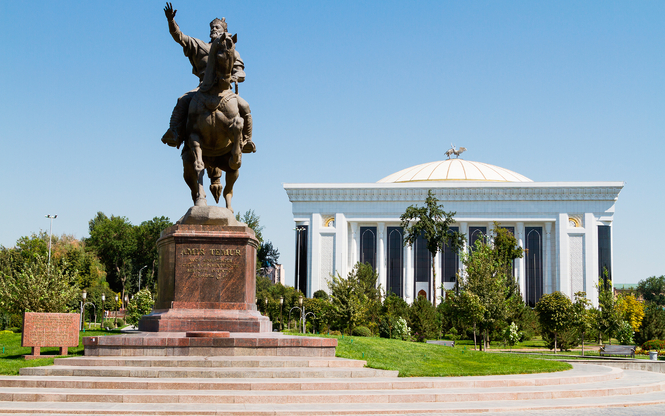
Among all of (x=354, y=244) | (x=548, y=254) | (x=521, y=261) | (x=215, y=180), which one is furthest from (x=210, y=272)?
(x=548, y=254)

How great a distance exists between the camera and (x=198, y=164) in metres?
13.1

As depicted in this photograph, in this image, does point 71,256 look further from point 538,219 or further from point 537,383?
point 537,383

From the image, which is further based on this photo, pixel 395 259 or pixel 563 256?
pixel 395 259

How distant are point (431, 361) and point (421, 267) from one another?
60.4 m

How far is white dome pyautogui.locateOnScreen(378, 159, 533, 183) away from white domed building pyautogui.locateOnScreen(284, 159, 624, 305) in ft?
6.86

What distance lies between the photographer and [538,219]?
71.9 m

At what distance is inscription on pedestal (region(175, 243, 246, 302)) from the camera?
39.2ft

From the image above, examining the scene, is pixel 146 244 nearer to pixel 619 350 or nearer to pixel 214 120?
pixel 619 350

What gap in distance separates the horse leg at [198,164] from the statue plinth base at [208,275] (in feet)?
2.50

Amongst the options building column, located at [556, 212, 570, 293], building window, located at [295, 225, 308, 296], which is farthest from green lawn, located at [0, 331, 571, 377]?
building column, located at [556, 212, 570, 293]

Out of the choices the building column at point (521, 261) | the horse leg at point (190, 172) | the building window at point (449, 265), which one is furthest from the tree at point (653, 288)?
the horse leg at point (190, 172)

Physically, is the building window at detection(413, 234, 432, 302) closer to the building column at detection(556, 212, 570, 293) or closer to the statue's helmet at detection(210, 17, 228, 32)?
the building column at detection(556, 212, 570, 293)

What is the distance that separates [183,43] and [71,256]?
60346mm

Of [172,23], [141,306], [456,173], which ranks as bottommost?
[141,306]
